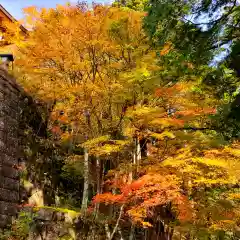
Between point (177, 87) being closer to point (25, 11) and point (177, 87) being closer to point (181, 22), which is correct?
point (181, 22)

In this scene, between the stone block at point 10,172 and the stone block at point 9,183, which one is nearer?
the stone block at point 9,183

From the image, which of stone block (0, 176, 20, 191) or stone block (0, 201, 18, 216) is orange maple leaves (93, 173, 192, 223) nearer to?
stone block (0, 201, 18, 216)

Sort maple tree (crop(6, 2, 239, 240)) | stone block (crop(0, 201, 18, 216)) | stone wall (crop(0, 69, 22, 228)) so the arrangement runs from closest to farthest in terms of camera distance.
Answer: stone block (crop(0, 201, 18, 216))
stone wall (crop(0, 69, 22, 228))
maple tree (crop(6, 2, 239, 240))

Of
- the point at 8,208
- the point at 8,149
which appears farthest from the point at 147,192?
the point at 8,149

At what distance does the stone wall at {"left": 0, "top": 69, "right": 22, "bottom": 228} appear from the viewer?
37.1ft

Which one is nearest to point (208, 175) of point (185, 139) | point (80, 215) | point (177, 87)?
point (185, 139)

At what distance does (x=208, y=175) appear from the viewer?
40.3 ft

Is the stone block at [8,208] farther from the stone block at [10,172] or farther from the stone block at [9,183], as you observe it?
the stone block at [10,172]

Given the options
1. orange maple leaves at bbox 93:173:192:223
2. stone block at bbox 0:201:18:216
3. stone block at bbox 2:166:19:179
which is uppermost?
stone block at bbox 2:166:19:179

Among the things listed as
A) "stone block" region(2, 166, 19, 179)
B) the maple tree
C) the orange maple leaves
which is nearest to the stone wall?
"stone block" region(2, 166, 19, 179)

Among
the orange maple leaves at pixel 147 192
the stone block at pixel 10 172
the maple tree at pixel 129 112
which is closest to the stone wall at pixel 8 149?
the stone block at pixel 10 172

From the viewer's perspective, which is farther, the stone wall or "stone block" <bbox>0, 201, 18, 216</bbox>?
the stone wall

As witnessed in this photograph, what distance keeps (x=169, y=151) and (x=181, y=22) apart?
7514mm

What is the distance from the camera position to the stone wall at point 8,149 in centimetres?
1131
